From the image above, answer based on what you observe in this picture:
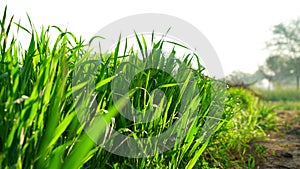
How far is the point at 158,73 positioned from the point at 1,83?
0.73 m

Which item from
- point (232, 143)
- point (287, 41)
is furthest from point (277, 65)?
point (232, 143)

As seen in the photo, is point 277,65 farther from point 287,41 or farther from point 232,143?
point 232,143


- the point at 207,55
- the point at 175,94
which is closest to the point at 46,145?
the point at 175,94

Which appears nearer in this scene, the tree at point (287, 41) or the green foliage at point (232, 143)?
the green foliage at point (232, 143)

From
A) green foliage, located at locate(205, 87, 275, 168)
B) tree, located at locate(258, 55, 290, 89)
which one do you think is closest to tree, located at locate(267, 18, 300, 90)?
tree, located at locate(258, 55, 290, 89)

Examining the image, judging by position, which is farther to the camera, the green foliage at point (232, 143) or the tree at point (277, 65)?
the tree at point (277, 65)

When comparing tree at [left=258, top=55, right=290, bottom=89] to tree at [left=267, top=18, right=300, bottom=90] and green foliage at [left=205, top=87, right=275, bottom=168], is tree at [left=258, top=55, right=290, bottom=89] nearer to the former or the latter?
tree at [left=267, top=18, right=300, bottom=90]

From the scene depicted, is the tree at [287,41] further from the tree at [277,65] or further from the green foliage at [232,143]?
the green foliage at [232,143]

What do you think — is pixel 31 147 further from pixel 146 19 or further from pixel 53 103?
pixel 146 19

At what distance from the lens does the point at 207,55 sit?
1815 millimetres

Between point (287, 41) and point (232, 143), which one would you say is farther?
point (287, 41)

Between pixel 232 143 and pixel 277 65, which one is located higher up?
pixel 277 65

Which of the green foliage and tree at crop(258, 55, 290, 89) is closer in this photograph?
the green foliage

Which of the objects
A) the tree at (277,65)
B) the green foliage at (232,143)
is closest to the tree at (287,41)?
the tree at (277,65)
